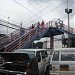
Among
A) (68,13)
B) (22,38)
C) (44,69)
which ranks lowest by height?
(44,69)

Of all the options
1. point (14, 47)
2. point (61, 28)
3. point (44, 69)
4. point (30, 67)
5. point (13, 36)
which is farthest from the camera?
point (61, 28)

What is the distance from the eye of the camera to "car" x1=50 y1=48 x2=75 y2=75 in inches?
301

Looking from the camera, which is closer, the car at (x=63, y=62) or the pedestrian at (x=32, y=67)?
the pedestrian at (x=32, y=67)

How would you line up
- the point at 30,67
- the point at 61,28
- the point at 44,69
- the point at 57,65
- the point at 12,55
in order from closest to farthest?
the point at 30,67 → the point at 57,65 → the point at 12,55 → the point at 44,69 → the point at 61,28

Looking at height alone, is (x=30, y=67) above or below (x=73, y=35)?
below

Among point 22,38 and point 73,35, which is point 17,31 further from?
point 73,35

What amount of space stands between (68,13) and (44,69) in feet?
65.4

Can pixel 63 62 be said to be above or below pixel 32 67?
above

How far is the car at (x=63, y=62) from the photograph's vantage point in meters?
7.66

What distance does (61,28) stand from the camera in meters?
28.5

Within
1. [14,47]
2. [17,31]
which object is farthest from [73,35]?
[14,47]

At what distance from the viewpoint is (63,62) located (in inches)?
308

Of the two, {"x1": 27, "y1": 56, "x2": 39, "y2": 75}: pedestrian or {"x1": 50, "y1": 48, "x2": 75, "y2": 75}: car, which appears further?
{"x1": 50, "y1": 48, "x2": 75, "y2": 75}: car

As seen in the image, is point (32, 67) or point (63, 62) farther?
point (63, 62)
